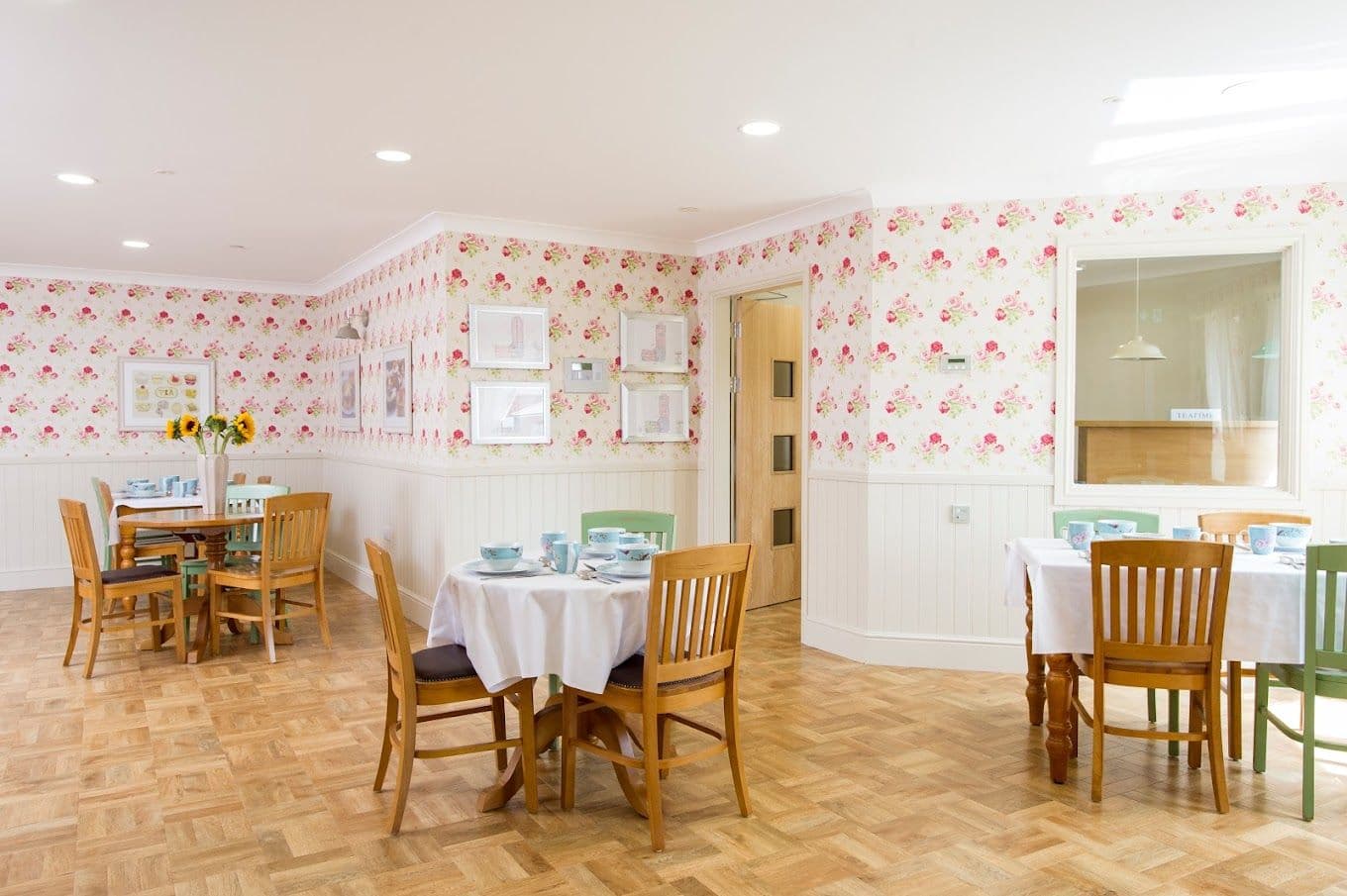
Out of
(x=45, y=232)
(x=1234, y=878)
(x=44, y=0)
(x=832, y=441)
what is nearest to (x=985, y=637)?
(x=832, y=441)

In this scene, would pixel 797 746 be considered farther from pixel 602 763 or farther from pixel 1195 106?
pixel 1195 106

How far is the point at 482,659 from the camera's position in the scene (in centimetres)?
301

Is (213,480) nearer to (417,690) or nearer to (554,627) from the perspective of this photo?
(417,690)

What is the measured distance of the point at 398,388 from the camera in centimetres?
636

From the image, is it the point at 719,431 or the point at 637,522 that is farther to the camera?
the point at 719,431

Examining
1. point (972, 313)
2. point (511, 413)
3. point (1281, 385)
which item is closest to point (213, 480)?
point (511, 413)

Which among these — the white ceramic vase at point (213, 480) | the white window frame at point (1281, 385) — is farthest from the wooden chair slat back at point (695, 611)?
the white ceramic vase at point (213, 480)

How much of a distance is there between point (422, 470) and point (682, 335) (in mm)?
1913

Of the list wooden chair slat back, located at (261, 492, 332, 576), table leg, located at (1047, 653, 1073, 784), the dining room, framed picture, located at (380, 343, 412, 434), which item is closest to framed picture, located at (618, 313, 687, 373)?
the dining room

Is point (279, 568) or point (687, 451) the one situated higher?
point (687, 451)

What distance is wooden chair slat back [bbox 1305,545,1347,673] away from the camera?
9.56 ft

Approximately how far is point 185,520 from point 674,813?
3444 millimetres

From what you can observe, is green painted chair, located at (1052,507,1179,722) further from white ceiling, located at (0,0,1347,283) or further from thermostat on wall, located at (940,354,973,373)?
white ceiling, located at (0,0,1347,283)

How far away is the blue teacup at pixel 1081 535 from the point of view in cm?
365
